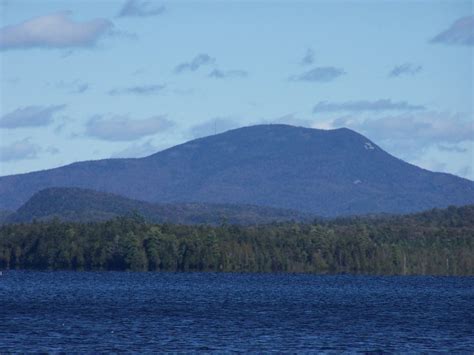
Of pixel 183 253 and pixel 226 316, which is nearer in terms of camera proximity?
pixel 226 316

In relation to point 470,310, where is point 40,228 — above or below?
above

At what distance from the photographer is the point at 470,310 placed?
350 feet

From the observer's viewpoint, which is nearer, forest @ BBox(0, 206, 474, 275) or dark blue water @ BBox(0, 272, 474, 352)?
dark blue water @ BBox(0, 272, 474, 352)

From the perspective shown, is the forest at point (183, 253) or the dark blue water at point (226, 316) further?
the forest at point (183, 253)

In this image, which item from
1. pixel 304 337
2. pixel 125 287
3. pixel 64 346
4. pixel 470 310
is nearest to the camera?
pixel 64 346

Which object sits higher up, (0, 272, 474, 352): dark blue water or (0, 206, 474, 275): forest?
(0, 206, 474, 275): forest

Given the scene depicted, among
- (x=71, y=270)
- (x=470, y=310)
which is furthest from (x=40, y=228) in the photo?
(x=470, y=310)

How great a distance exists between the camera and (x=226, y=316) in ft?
299

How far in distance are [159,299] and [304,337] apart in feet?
128

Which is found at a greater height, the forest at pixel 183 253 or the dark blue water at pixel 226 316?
the forest at pixel 183 253

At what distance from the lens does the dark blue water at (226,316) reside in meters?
69.4

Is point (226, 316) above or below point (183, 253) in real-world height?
below

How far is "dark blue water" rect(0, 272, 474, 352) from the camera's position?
228ft

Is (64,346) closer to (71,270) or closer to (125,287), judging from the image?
(125,287)
